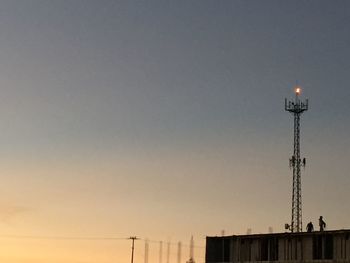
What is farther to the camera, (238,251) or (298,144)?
(298,144)

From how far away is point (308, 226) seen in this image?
68688mm

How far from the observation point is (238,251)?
234ft

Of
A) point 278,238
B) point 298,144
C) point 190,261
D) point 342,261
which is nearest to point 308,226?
point 278,238

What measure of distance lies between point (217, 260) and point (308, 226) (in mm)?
8927

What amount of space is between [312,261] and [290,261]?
2232 millimetres

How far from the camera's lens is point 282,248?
6775 centimetres

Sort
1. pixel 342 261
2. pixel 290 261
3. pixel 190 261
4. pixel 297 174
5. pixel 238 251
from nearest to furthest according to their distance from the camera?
pixel 342 261, pixel 290 261, pixel 238 251, pixel 297 174, pixel 190 261

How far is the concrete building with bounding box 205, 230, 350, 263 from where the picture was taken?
6326cm

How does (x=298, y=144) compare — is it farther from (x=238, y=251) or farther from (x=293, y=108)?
(x=238, y=251)

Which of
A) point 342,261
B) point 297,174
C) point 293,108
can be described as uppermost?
point 293,108

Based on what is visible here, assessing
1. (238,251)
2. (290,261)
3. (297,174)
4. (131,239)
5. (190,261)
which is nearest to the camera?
(290,261)

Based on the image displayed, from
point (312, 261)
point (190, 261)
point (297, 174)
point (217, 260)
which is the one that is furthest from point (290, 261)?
point (190, 261)

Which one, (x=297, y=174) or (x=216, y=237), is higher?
(x=297, y=174)

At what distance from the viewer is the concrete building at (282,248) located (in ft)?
208
